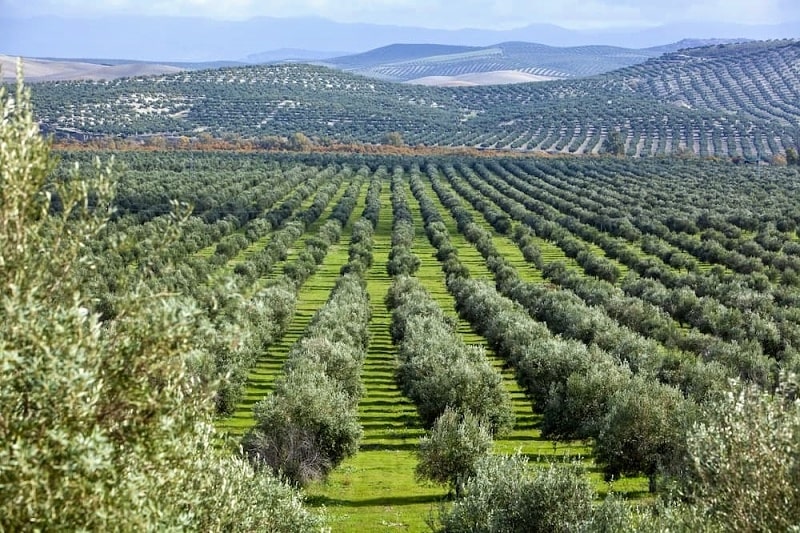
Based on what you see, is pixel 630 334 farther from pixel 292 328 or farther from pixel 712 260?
pixel 712 260

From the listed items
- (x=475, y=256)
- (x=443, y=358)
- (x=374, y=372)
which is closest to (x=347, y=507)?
(x=443, y=358)

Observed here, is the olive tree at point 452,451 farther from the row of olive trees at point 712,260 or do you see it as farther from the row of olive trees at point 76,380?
the row of olive trees at point 712,260

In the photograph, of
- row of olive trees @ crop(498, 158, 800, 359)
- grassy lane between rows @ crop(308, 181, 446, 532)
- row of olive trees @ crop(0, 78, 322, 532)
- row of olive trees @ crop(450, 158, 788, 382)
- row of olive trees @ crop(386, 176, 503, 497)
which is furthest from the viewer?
row of olive trees @ crop(498, 158, 800, 359)

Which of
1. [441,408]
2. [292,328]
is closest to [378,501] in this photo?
[441,408]

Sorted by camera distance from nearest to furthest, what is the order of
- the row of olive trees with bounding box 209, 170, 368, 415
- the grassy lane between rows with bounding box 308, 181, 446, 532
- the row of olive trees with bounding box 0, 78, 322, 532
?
1. the row of olive trees with bounding box 0, 78, 322, 532
2. the row of olive trees with bounding box 209, 170, 368, 415
3. the grassy lane between rows with bounding box 308, 181, 446, 532

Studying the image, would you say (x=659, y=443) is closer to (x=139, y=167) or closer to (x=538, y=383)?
(x=538, y=383)

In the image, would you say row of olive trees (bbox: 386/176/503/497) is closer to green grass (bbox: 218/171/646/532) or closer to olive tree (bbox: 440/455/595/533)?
olive tree (bbox: 440/455/595/533)

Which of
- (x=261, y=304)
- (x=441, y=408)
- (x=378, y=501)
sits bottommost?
(x=378, y=501)

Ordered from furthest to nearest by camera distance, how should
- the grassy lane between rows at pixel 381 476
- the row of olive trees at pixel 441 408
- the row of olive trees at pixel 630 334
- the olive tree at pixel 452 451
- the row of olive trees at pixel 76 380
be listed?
the row of olive trees at pixel 630 334 < the grassy lane between rows at pixel 381 476 < the row of olive trees at pixel 441 408 < the olive tree at pixel 452 451 < the row of olive trees at pixel 76 380

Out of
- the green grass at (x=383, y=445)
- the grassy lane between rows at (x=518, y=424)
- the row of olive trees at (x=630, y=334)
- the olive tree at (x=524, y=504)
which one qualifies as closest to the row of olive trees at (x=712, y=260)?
the row of olive trees at (x=630, y=334)

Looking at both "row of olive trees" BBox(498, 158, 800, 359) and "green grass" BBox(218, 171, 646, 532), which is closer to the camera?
"green grass" BBox(218, 171, 646, 532)

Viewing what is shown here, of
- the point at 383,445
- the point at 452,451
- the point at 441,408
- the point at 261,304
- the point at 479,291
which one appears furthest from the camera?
the point at 479,291

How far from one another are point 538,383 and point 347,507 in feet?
53.9

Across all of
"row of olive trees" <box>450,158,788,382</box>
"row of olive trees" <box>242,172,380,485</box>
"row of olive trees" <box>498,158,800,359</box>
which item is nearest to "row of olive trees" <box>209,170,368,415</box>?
"row of olive trees" <box>242,172,380,485</box>
